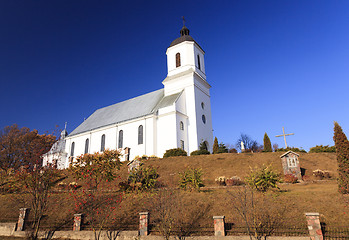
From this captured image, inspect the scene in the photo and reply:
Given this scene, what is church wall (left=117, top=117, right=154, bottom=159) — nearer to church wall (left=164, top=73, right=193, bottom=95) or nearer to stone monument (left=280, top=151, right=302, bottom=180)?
church wall (left=164, top=73, right=193, bottom=95)

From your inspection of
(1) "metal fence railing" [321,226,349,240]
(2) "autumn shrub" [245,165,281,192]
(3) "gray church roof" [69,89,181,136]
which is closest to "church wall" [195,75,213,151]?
(3) "gray church roof" [69,89,181,136]

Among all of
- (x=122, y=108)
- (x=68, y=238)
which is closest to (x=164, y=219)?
(x=68, y=238)

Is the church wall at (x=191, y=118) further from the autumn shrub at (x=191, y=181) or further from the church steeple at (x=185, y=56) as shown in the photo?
the autumn shrub at (x=191, y=181)

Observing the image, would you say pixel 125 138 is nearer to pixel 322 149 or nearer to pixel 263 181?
pixel 263 181

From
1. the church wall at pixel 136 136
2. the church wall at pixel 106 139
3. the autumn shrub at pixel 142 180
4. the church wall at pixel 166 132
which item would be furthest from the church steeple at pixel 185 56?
the autumn shrub at pixel 142 180

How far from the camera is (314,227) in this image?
30.0 ft

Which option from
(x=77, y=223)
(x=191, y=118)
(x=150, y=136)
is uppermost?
(x=191, y=118)

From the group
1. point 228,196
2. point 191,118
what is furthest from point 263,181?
point 191,118

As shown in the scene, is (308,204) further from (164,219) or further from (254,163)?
(254,163)

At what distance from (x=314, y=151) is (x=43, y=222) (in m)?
26.2

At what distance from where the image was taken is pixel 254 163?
74.1ft

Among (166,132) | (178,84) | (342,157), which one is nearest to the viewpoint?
(342,157)

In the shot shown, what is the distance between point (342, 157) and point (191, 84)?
20894 mm

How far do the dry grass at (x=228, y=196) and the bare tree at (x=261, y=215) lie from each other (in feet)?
1.12
